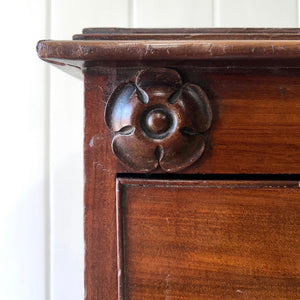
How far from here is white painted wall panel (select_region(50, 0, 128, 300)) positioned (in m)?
0.67

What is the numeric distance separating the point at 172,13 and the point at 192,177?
19.6 inches

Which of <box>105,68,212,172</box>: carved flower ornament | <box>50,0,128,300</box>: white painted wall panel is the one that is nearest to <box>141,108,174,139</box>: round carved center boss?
<box>105,68,212,172</box>: carved flower ornament

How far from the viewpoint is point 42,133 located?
2.24 feet

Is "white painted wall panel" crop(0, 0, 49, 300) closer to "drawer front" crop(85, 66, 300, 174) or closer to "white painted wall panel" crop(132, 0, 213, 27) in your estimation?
"white painted wall panel" crop(132, 0, 213, 27)

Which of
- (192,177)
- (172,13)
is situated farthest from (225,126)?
(172,13)

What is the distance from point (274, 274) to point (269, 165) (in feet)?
0.33

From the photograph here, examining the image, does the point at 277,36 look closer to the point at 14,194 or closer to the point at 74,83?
the point at 74,83

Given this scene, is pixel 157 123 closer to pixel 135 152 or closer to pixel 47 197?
pixel 135 152

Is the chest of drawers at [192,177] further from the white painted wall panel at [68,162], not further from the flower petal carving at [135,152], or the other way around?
the white painted wall panel at [68,162]

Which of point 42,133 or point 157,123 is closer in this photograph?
point 157,123

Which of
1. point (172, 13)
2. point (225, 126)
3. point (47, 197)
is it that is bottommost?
point (47, 197)

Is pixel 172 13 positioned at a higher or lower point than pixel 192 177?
higher

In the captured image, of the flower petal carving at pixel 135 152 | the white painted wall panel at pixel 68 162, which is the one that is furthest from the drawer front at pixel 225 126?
the white painted wall panel at pixel 68 162

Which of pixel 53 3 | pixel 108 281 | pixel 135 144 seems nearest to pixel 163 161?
pixel 135 144
